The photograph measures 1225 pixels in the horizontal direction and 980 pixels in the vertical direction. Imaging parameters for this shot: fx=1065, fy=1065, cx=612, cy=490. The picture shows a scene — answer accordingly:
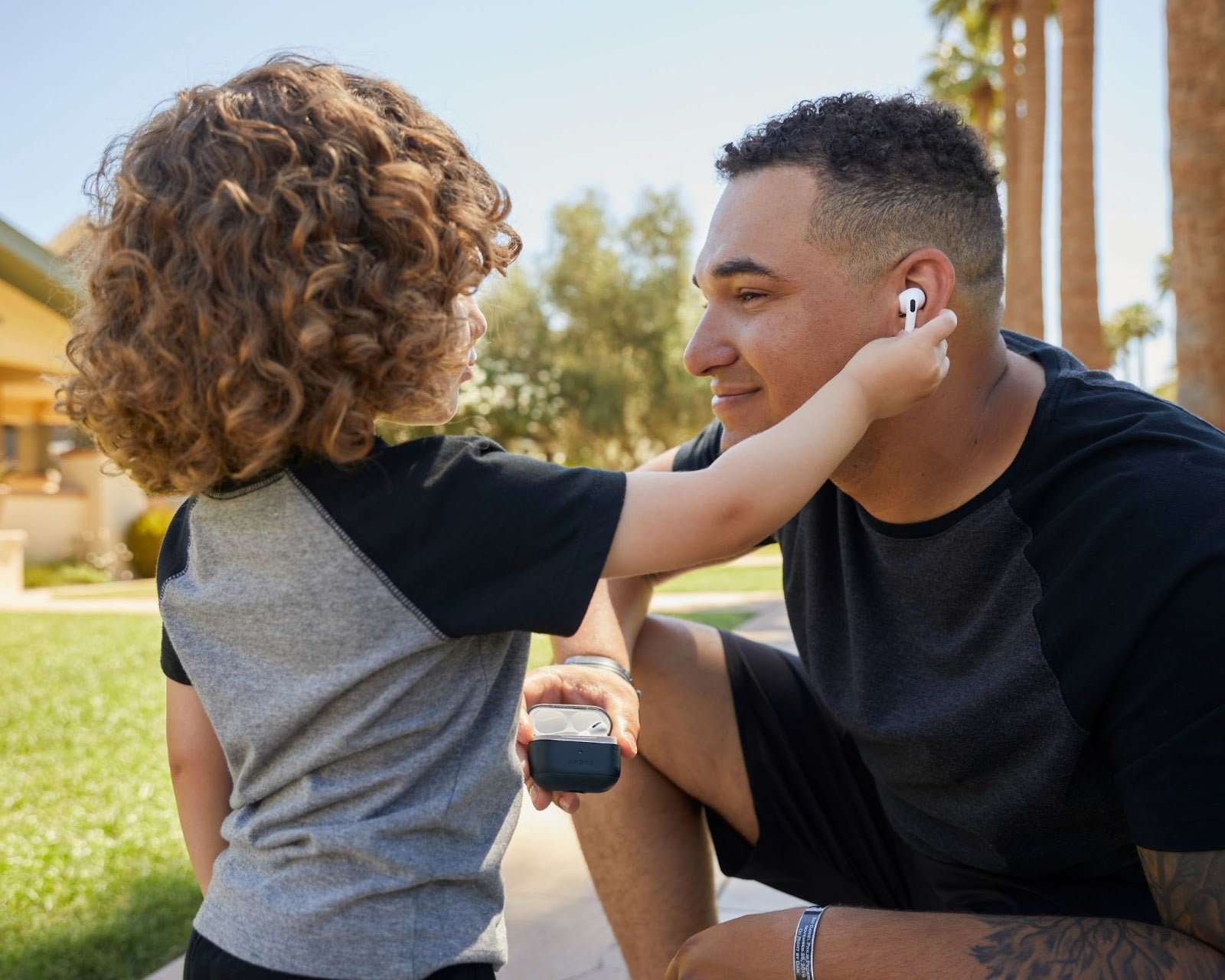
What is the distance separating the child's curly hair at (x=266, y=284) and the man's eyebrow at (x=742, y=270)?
82 cm

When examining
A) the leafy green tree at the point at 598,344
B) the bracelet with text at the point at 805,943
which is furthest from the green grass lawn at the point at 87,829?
the leafy green tree at the point at 598,344

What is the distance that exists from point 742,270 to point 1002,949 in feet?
4.60

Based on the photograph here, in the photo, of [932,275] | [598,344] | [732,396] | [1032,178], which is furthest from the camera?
[598,344]

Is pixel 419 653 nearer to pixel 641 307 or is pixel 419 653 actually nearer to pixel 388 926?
pixel 388 926

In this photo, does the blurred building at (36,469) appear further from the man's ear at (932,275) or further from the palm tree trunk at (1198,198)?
the man's ear at (932,275)

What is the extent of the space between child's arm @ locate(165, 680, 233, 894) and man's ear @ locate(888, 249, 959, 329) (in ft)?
5.25

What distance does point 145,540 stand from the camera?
17.2m

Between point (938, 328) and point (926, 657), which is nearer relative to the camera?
point (938, 328)

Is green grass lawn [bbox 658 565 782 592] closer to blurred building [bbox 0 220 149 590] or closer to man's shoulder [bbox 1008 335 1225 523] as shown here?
blurred building [bbox 0 220 149 590]

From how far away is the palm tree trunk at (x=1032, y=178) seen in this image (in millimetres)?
14359

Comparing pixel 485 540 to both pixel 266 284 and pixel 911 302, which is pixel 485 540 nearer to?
pixel 266 284

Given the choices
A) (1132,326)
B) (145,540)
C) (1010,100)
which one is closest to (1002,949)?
(145,540)

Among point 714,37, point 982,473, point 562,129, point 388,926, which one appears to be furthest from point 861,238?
point 562,129

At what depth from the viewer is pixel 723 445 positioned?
2586mm
